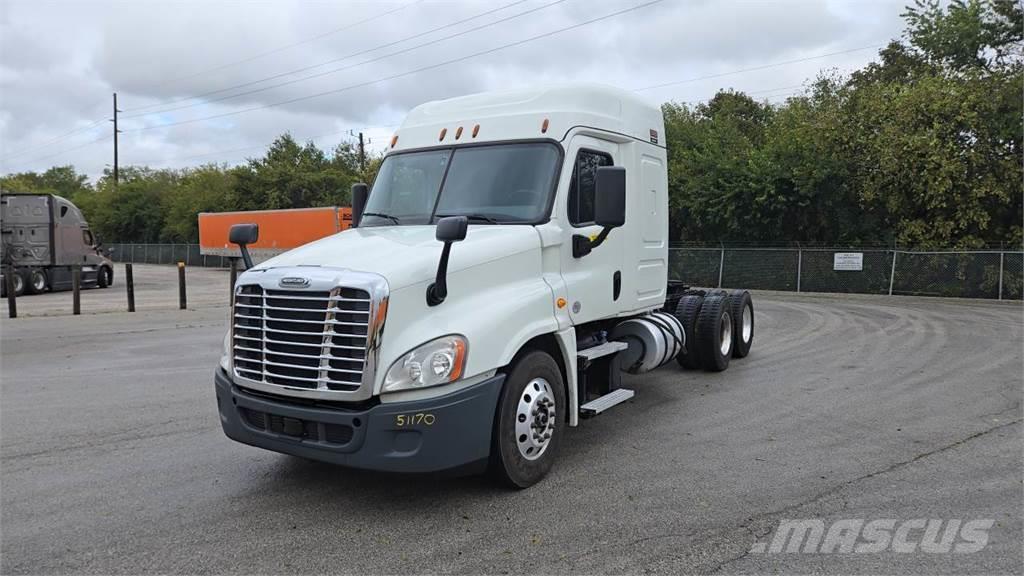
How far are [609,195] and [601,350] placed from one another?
4.89 ft

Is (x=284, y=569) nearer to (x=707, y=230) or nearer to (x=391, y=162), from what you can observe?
(x=391, y=162)

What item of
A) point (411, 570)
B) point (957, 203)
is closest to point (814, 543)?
point (411, 570)

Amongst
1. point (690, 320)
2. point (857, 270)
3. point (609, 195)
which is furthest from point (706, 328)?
point (857, 270)

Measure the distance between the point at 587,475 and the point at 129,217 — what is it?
69.4 meters

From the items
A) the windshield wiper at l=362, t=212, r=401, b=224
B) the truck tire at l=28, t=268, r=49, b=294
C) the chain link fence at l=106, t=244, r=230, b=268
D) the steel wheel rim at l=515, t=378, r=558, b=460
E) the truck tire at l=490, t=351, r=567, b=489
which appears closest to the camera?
the truck tire at l=490, t=351, r=567, b=489

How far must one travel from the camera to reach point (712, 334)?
8734mm

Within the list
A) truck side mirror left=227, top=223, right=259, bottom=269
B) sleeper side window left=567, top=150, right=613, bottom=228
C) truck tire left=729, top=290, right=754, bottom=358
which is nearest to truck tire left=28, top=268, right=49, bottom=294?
truck side mirror left=227, top=223, right=259, bottom=269

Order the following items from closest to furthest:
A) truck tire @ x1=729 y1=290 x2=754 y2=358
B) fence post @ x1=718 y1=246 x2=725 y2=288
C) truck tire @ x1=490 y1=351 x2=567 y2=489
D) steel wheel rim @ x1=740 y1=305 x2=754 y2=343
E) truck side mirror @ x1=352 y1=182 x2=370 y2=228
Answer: truck tire @ x1=490 y1=351 x2=567 y2=489, truck side mirror @ x1=352 y1=182 x2=370 y2=228, truck tire @ x1=729 y1=290 x2=754 y2=358, steel wheel rim @ x1=740 y1=305 x2=754 y2=343, fence post @ x1=718 y1=246 x2=725 y2=288

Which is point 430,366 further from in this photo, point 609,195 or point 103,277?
point 103,277

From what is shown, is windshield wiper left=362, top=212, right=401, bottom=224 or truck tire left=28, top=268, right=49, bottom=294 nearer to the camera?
windshield wiper left=362, top=212, right=401, bottom=224

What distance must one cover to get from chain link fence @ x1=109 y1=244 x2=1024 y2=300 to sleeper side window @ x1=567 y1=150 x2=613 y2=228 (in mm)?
19002

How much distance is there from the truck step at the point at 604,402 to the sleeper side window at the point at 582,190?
1.41 meters

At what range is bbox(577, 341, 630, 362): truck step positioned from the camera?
5637 mm

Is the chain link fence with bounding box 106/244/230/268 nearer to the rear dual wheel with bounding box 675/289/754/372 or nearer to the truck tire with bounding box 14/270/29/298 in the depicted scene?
the truck tire with bounding box 14/270/29/298
